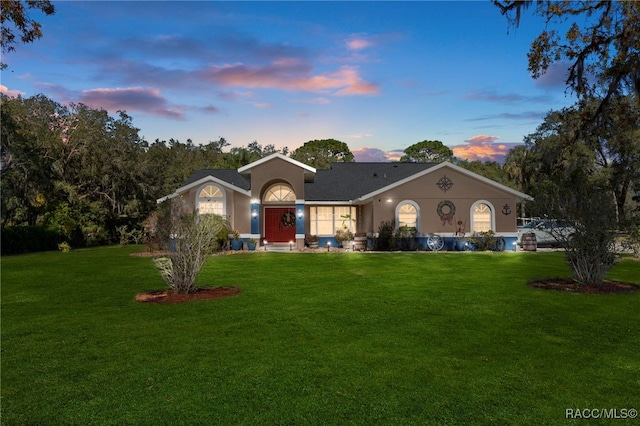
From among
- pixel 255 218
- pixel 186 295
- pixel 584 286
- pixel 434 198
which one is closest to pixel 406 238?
pixel 434 198

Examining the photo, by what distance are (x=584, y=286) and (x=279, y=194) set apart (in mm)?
20162

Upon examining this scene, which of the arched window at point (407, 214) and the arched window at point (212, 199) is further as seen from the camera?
the arched window at point (212, 199)

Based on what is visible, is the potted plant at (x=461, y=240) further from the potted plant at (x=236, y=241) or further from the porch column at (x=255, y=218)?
the potted plant at (x=236, y=241)

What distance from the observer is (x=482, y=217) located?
85.9 ft

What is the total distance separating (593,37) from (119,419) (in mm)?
13088

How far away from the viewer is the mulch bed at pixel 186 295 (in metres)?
10.7

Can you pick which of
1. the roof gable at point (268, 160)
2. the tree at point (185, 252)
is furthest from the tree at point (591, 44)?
the roof gable at point (268, 160)

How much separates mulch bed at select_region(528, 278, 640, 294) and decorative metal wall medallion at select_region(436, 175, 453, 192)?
13301mm

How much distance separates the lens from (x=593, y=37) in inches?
440

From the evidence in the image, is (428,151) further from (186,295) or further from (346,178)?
(186,295)

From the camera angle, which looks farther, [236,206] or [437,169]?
[236,206]

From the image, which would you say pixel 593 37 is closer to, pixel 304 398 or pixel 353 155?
pixel 304 398

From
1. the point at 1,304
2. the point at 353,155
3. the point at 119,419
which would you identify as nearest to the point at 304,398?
the point at 119,419

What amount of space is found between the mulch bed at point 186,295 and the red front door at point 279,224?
17.1 meters
